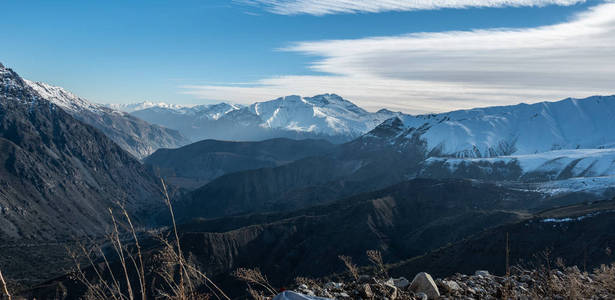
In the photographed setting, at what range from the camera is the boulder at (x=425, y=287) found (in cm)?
921

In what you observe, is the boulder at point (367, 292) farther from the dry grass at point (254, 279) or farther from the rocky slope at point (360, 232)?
the rocky slope at point (360, 232)

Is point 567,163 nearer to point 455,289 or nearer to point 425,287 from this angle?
point 455,289

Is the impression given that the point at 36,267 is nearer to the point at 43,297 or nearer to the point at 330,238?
the point at 43,297

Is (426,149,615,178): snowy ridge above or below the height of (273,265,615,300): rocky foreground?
below

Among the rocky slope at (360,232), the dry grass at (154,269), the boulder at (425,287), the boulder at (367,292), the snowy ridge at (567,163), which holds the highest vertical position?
the dry grass at (154,269)

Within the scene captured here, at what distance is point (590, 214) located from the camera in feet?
195

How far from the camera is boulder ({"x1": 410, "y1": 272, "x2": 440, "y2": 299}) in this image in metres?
9.21

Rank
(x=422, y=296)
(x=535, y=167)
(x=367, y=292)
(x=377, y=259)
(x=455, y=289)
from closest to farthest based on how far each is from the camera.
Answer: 1. (x=377, y=259)
2. (x=367, y=292)
3. (x=422, y=296)
4. (x=455, y=289)
5. (x=535, y=167)

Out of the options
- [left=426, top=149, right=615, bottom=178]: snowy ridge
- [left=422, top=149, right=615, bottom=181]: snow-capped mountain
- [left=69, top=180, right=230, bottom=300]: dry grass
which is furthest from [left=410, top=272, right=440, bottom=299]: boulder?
[left=426, top=149, right=615, bottom=178]: snowy ridge

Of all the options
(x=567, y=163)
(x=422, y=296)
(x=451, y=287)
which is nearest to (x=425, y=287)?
(x=422, y=296)

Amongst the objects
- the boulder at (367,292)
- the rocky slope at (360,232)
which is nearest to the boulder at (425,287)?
the boulder at (367,292)

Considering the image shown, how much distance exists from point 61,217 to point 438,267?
190 meters

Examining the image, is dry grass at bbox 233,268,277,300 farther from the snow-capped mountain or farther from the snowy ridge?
the snowy ridge

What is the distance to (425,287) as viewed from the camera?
936 centimetres
